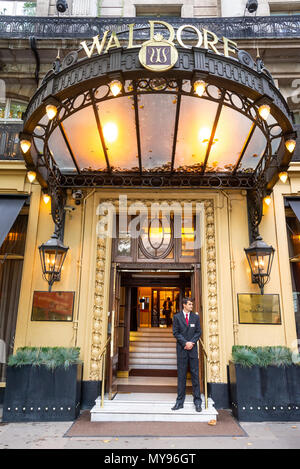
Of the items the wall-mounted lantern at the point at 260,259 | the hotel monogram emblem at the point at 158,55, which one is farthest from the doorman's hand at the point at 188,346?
the hotel monogram emblem at the point at 158,55

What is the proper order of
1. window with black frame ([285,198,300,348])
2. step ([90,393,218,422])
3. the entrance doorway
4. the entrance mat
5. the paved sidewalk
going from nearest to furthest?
the paved sidewalk, the entrance mat, step ([90,393,218,422]), window with black frame ([285,198,300,348]), the entrance doorway

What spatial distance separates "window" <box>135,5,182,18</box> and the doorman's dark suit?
10.1m

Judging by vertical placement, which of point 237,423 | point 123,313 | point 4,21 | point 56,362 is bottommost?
point 237,423

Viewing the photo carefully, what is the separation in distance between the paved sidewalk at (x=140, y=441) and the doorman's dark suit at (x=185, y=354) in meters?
1.08

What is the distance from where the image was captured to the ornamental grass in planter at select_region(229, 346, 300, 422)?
569cm

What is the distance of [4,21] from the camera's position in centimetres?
918

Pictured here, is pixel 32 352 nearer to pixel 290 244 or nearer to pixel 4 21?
pixel 290 244

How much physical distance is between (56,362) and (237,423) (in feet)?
11.5

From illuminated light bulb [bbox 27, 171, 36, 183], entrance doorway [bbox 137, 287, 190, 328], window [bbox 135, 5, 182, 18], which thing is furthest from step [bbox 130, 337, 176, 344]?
window [bbox 135, 5, 182, 18]

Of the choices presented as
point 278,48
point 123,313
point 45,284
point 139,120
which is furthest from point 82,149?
point 278,48

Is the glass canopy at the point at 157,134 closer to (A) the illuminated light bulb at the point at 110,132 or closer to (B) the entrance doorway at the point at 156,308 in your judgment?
(A) the illuminated light bulb at the point at 110,132

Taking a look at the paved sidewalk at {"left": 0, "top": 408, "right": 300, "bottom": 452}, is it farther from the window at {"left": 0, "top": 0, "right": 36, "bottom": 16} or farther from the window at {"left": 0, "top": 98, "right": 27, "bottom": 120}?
the window at {"left": 0, "top": 0, "right": 36, "bottom": 16}

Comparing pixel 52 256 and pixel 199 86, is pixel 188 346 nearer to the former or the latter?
pixel 52 256

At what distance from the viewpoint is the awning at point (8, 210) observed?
691cm
